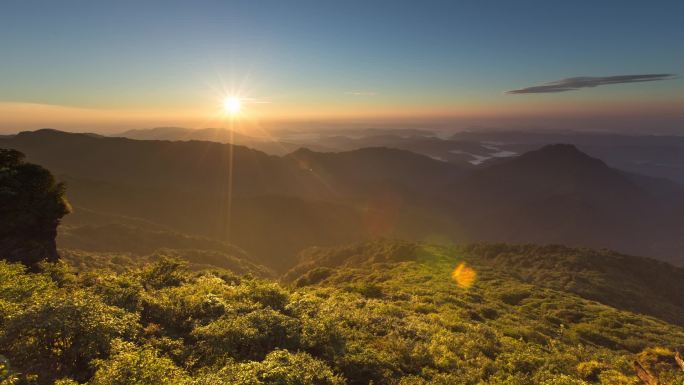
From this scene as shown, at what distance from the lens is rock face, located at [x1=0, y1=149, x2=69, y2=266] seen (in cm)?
2398

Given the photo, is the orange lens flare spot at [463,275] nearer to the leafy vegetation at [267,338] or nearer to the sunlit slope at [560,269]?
the sunlit slope at [560,269]

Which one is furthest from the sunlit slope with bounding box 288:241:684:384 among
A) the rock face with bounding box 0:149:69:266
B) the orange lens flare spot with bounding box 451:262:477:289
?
the rock face with bounding box 0:149:69:266

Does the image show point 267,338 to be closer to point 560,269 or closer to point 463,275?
point 463,275

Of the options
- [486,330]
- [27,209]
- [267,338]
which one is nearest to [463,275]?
[486,330]

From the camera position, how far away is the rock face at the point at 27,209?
78.7 ft

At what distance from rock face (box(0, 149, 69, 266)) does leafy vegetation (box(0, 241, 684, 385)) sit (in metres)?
6.72

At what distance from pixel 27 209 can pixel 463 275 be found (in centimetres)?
5237

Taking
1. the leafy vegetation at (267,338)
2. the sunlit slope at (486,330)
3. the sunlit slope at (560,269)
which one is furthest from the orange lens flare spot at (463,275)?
the leafy vegetation at (267,338)


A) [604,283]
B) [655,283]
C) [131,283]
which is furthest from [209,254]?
[655,283]

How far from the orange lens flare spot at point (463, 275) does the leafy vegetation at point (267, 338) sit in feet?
35.5

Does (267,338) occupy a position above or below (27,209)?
below

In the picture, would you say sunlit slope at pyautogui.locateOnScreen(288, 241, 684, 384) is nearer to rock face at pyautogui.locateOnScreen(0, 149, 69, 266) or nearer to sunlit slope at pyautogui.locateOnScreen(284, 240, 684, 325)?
sunlit slope at pyautogui.locateOnScreen(284, 240, 684, 325)

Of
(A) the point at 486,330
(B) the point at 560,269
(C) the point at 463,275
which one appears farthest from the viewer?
(B) the point at 560,269

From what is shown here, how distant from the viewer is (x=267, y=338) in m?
14.5
